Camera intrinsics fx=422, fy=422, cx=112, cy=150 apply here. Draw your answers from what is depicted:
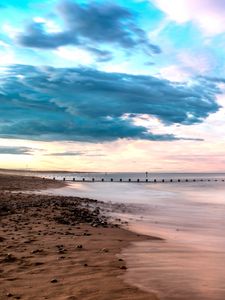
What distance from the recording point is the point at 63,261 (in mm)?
9445

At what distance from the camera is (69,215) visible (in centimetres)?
1938

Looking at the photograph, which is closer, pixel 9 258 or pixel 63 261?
pixel 63 261

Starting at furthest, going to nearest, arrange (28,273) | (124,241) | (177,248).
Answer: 1. (124,241)
2. (177,248)
3. (28,273)

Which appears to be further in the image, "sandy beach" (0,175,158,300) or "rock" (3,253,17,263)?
"rock" (3,253,17,263)

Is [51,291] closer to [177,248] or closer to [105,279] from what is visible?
[105,279]

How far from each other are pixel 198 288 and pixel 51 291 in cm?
252

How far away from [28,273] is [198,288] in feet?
11.0

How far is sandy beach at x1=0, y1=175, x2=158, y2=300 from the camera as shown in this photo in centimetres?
713

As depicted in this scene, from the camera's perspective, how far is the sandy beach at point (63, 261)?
7129 mm

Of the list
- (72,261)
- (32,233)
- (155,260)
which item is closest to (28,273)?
(72,261)

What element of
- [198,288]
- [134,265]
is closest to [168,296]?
[198,288]

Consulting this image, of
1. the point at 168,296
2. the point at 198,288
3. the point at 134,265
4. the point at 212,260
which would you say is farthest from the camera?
the point at 212,260

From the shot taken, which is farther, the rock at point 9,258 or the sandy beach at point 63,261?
the rock at point 9,258

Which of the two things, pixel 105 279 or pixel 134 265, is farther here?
pixel 134 265
